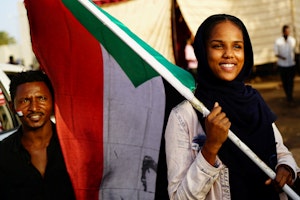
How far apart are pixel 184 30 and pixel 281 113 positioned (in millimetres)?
4492

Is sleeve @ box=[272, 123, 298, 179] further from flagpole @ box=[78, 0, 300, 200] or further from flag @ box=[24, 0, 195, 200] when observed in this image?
flag @ box=[24, 0, 195, 200]

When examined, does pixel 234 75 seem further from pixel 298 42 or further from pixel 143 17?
pixel 298 42

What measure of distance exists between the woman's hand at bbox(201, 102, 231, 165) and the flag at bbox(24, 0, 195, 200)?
0.46 m

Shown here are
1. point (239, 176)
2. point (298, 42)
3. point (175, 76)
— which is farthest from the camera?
point (298, 42)

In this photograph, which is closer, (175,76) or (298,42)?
(175,76)

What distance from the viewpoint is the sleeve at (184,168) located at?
5.33ft

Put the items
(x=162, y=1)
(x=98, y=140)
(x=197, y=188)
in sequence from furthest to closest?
(x=162, y=1), (x=98, y=140), (x=197, y=188)

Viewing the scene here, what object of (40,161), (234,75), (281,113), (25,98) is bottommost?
(281,113)

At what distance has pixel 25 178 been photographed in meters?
1.98

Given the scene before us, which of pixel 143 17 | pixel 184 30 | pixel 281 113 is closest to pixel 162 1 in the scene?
pixel 143 17

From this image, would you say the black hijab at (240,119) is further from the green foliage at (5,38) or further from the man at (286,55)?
the green foliage at (5,38)

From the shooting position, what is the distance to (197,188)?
5.33 ft

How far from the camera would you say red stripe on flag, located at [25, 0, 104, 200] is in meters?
2.15

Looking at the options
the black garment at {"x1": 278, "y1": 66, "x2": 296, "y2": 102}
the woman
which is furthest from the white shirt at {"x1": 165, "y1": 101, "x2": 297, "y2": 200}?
the black garment at {"x1": 278, "y1": 66, "x2": 296, "y2": 102}
